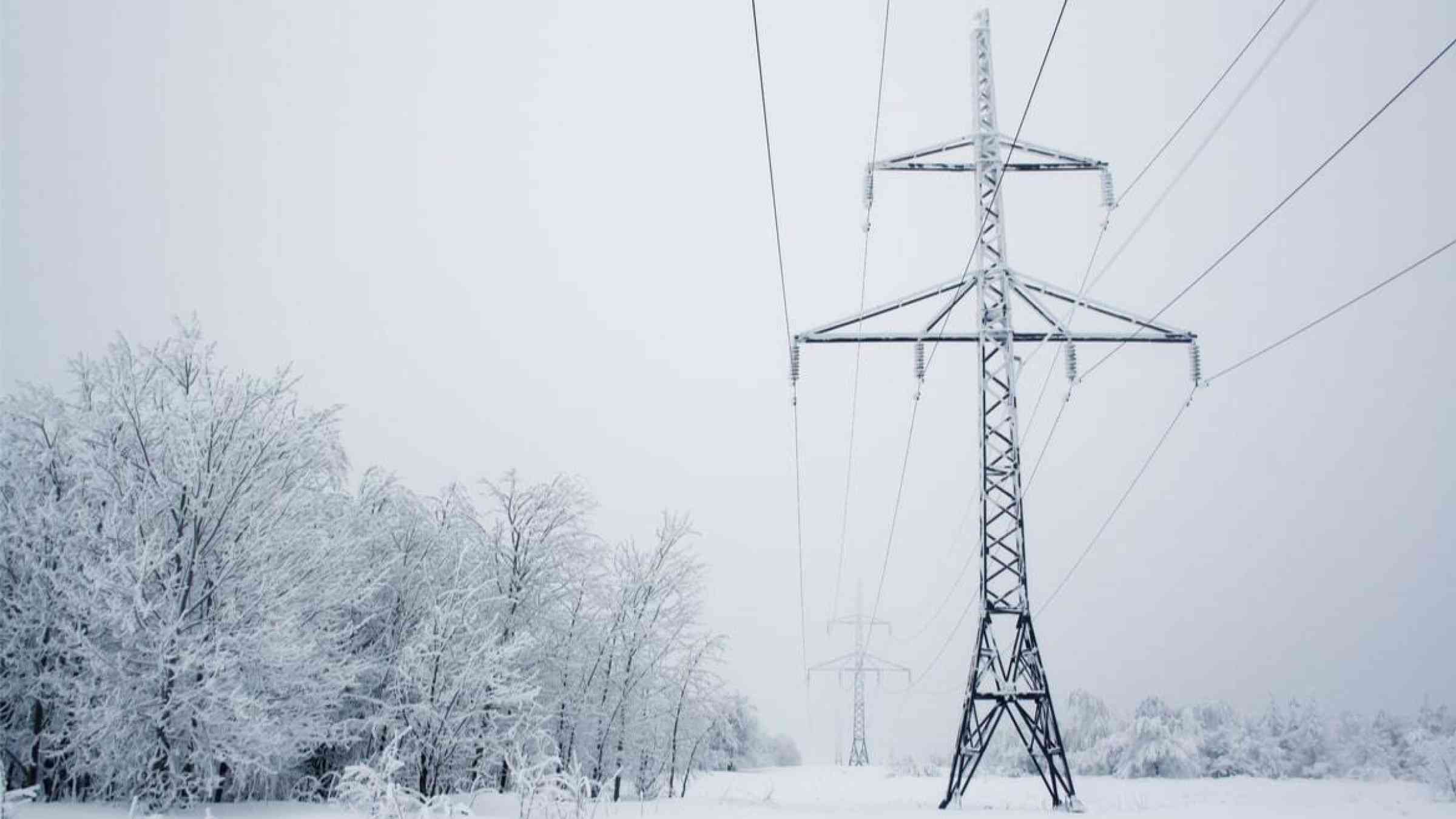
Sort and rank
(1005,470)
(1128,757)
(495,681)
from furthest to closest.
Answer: (1128,757) < (495,681) < (1005,470)

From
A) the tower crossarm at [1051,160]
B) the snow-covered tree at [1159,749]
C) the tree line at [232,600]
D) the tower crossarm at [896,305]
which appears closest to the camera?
the tree line at [232,600]

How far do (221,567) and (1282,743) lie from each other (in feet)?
178

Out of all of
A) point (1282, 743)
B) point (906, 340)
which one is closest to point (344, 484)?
point (906, 340)

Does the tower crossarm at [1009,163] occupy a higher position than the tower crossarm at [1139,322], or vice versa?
the tower crossarm at [1009,163]

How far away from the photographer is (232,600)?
13266 millimetres

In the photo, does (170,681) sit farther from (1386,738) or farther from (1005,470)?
(1386,738)

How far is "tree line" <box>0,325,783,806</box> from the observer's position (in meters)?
12.9

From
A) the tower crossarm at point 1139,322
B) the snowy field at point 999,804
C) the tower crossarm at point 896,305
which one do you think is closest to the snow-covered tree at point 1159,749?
the snowy field at point 999,804

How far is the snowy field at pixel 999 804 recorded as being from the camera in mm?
12344

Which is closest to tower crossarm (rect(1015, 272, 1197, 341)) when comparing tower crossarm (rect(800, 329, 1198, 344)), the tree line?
tower crossarm (rect(800, 329, 1198, 344))

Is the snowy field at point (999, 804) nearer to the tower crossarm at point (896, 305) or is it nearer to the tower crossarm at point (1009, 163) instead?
the tower crossarm at point (896, 305)

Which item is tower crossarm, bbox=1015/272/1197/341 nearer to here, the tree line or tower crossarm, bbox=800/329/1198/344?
tower crossarm, bbox=800/329/1198/344

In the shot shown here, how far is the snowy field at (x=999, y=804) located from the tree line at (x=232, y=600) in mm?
1067

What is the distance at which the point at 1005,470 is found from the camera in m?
13.9
